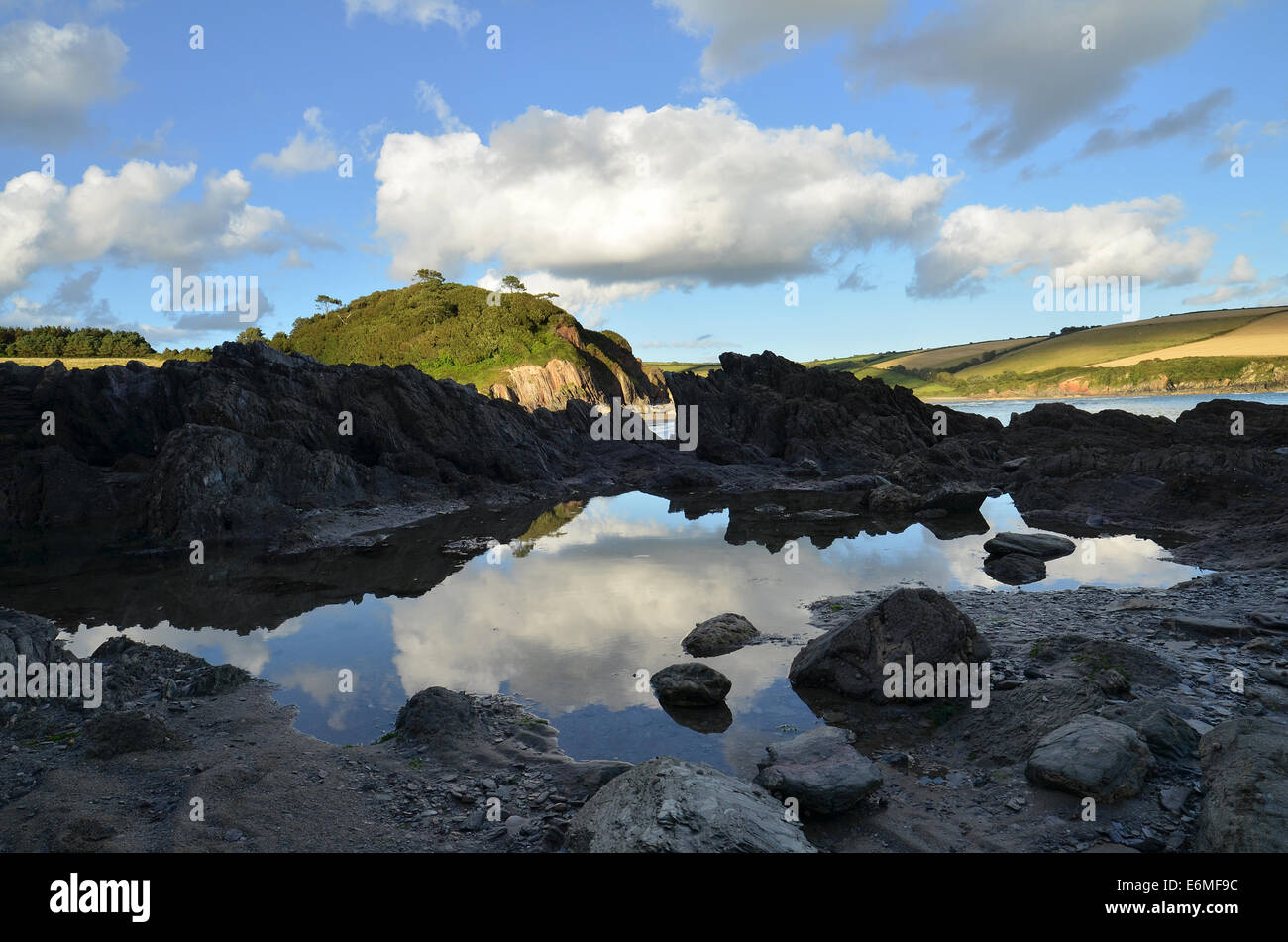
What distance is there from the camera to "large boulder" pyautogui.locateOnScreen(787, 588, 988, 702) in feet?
41.3

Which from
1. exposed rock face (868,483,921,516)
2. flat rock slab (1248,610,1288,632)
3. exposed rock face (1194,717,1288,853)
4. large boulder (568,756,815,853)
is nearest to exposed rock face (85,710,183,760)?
large boulder (568,756,815,853)

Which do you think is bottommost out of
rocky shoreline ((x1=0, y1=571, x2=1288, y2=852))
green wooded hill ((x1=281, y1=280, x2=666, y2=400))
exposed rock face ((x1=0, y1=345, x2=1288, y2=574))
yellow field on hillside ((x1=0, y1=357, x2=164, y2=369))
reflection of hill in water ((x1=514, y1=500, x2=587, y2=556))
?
rocky shoreline ((x1=0, y1=571, x2=1288, y2=852))

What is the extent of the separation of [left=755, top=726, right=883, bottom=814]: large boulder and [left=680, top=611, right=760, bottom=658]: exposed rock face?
5218mm

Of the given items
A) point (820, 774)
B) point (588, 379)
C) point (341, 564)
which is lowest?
point (820, 774)

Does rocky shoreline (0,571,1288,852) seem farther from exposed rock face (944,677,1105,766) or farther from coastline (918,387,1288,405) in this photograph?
coastline (918,387,1288,405)

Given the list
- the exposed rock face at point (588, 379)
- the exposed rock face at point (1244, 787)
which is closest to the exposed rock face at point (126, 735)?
the exposed rock face at point (1244, 787)

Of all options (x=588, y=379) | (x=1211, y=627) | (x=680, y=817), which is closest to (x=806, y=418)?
(x=1211, y=627)

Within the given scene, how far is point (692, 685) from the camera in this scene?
1252cm

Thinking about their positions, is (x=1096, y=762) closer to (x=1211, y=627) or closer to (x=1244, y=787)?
(x=1244, y=787)

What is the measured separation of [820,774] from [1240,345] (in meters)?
180

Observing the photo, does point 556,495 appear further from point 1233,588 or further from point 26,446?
point 1233,588

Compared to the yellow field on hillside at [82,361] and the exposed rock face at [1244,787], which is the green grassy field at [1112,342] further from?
the exposed rock face at [1244,787]

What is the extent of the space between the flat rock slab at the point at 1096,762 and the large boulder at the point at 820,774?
6.75ft
